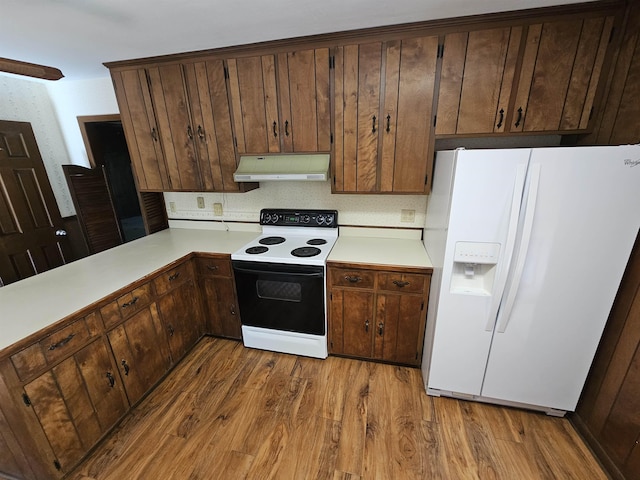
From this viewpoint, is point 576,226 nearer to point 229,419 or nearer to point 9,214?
point 229,419

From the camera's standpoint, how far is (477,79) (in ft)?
5.29

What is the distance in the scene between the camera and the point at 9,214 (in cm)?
228

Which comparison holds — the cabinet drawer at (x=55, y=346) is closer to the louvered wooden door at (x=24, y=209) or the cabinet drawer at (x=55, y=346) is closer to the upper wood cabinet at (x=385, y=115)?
the louvered wooden door at (x=24, y=209)

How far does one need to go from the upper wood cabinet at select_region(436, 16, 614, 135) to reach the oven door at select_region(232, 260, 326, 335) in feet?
4.68

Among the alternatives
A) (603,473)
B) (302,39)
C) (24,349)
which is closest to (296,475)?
(24,349)

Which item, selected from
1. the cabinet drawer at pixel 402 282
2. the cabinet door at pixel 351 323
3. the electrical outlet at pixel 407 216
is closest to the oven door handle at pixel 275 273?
the cabinet door at pixel 351 323

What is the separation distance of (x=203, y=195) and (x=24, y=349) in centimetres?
178

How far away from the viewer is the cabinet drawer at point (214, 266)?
214 cm

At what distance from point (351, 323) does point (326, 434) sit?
0.72 meters

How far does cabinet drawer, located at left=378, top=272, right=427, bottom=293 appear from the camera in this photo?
71.1 inches

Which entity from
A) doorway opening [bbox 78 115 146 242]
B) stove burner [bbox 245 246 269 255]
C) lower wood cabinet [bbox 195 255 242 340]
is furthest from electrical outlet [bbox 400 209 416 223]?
doorway opening [bbox 78 115 146 242]

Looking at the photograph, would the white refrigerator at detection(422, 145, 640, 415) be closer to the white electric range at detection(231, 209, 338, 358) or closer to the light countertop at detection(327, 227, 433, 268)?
the light countertop at detection(327, 227, 433, 268)

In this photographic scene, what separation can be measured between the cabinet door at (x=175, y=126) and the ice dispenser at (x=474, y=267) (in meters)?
2.06

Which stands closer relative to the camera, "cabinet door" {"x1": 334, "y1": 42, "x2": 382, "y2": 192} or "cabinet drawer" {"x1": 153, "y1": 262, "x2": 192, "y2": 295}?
"cabinet door" {"x1": 334, "y1": 42, "x2": 382, "y2": 192}
